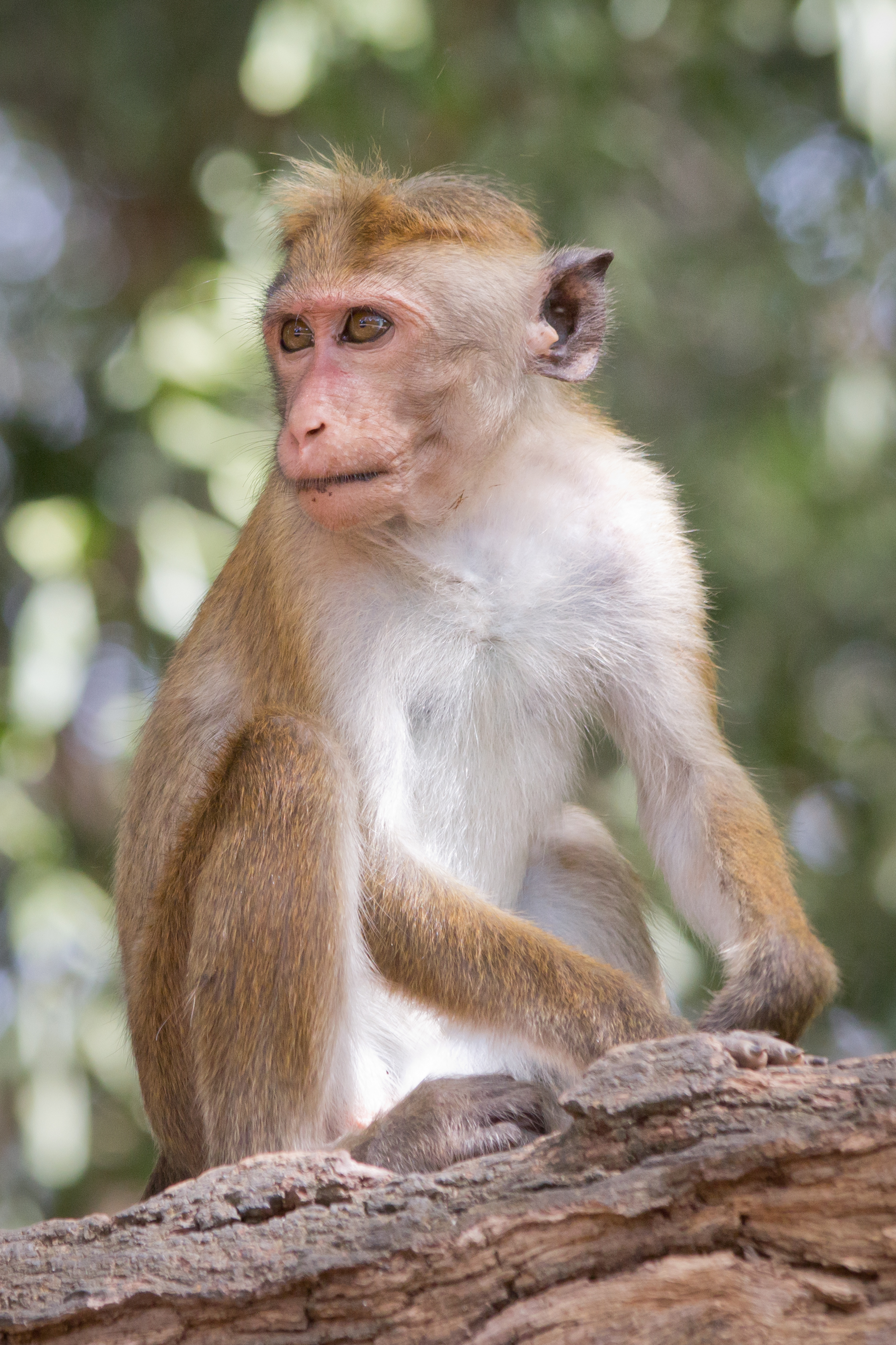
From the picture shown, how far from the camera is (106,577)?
8.23 meters

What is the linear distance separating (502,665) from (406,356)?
989 millimetres

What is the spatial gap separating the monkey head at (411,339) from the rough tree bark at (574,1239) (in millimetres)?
1912

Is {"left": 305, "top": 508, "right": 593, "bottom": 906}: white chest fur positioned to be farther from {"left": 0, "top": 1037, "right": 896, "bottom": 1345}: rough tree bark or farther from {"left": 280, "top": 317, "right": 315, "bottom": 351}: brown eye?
{"left": 0, "top": 1037, "right": 896, "bottom": 1345}: rough tree bark

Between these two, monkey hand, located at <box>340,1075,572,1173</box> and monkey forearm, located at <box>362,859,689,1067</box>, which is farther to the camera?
monkey forearm, located at <box>362,859,689,1067</box>

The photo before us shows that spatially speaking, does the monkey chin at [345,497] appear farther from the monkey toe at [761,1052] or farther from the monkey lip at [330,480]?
the monkey toe at [761,1052]

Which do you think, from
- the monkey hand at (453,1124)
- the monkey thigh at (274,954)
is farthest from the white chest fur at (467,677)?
the monkey hand at (453,1124)

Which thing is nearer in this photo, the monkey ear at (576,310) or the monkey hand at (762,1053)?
the monkey hand at (762,1053)

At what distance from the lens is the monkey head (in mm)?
4305

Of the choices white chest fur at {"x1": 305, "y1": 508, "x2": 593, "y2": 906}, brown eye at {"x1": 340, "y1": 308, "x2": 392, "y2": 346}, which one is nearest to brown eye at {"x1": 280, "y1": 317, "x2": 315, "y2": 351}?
brown eye at {"x1": 340, "y1": 308, "x2": 392, "y2": 346}

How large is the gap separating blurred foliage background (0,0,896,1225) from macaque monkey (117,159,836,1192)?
149 centimetres

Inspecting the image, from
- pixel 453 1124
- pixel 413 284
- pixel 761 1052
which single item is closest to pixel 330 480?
pixel 413 284

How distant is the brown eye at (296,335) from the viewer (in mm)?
4703

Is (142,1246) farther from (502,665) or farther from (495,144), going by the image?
(495,144)

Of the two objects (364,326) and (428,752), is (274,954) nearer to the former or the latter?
(428,752)
